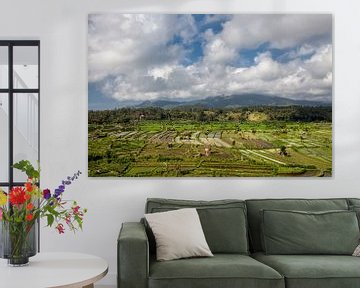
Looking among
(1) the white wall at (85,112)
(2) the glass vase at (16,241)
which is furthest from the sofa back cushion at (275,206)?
(2) the glass vase at (16,241)

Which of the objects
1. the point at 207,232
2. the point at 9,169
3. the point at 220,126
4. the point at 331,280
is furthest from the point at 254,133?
the point at 9,169

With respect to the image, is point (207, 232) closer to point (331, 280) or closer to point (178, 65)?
point (331, 280)

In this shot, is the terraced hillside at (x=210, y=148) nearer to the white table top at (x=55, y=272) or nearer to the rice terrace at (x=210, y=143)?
the rice terrace at (x=210, y=143)

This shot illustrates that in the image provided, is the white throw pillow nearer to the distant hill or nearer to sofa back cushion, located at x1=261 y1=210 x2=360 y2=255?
sofa back cushion, located at x1=261 y1=210 x2=360 y2=255

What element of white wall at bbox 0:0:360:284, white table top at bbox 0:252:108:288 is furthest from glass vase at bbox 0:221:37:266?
white wall at bbox 0:0:360:284

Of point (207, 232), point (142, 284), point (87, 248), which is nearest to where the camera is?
point (142, 284)

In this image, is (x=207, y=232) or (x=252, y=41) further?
(x=252, y=41)
